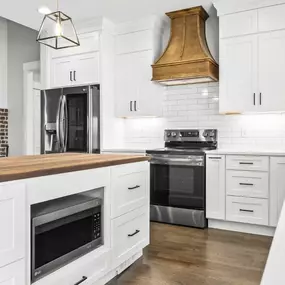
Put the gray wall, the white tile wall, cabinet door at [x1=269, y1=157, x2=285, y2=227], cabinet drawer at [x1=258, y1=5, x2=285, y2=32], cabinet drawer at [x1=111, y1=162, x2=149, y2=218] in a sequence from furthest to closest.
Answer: the gray wall < the white tile wall < cabinet drawer at [x1=258, y1=5, x2=285, y2=32] < cabinet door at [x1=269, y1=157, x2=285, y2=227] < cabinet drawer at [x1=111, y1=162, x2=149, y2=218]

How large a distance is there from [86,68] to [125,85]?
0.61 meters

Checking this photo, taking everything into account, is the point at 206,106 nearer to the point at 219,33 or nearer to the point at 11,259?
the point at 219,33

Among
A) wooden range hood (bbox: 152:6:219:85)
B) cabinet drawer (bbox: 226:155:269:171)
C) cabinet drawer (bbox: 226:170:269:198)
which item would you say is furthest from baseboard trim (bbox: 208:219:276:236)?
wooden range hood (bbox: 152:6:219:85)

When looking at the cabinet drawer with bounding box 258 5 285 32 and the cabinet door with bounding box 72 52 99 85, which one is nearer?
the cabinet drawer with bounding box 258 5 285 32

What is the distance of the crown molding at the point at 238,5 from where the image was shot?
11.9 feet

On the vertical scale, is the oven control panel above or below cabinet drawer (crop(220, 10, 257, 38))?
below

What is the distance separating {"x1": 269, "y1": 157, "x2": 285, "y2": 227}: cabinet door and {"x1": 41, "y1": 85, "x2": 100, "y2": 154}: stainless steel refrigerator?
2.29 meters

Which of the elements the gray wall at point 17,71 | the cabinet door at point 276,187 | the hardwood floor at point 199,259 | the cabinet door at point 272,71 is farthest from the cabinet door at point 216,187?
the gray wall at point 17,71

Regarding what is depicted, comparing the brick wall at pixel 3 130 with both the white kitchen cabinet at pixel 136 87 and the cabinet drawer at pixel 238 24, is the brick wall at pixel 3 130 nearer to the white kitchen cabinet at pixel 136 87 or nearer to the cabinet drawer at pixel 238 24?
the white kitchen cabinet at pixel 136 87

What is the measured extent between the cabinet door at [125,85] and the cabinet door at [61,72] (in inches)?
27.9

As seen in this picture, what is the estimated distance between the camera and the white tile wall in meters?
3.97

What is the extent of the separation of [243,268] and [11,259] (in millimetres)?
1871

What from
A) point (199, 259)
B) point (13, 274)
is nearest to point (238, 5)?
point (199, 259)

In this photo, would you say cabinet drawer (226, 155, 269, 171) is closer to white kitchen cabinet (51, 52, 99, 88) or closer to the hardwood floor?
the hardwood floor
